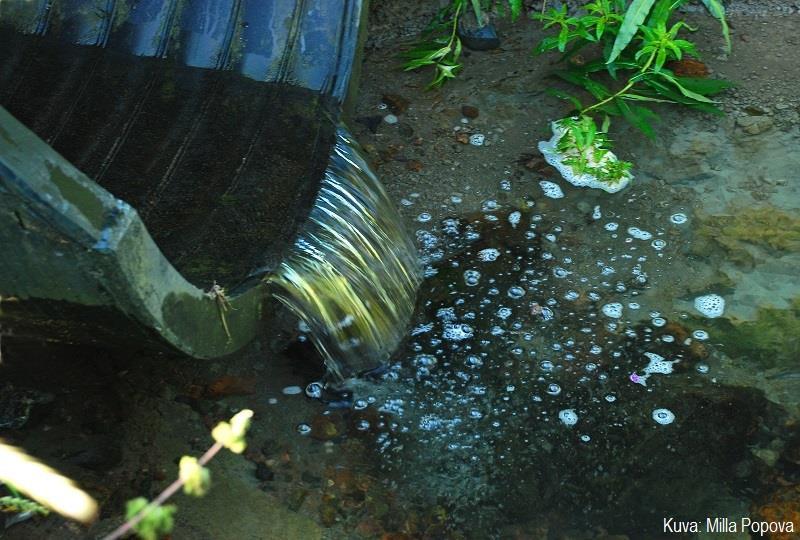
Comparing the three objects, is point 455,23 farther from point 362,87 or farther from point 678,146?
point 678,146

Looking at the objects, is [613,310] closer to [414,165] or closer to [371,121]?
[414,165]

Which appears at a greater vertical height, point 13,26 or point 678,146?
point 13,26

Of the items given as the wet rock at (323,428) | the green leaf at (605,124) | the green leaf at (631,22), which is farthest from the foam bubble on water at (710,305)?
the wet rock at (323,428)

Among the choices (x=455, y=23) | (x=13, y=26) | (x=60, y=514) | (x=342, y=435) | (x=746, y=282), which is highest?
(x=13, y=26)

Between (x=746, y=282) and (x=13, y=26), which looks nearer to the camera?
(x=746, y=282)

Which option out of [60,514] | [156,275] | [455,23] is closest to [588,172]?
[455,23]

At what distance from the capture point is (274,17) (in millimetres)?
3467

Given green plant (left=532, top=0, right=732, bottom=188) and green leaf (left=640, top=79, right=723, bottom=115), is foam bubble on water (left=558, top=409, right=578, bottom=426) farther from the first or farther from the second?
green leaf (left=640, top=79, right=723, bottom=115)

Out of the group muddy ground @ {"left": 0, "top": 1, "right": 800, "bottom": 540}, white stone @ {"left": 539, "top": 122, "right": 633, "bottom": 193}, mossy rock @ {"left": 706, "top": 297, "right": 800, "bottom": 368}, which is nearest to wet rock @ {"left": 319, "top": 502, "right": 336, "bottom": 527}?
muddy ground @ {"left": 0, "top": 1, "right": 800, "bottom": 540}

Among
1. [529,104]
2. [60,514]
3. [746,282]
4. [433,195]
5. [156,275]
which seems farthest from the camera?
[529,104]

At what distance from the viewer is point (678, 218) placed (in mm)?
3209

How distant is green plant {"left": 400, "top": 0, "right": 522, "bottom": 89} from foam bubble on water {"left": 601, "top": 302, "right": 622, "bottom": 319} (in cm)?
127

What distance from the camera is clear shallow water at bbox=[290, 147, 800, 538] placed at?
2.44 meters

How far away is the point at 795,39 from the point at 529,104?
1.18 m
